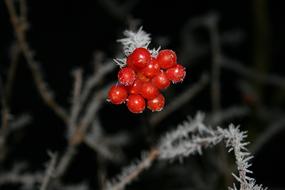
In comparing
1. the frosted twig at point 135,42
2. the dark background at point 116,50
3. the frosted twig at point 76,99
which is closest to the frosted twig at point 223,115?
the dark background at point 116,50

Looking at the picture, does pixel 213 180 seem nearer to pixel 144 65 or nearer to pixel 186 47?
pixel 186 47

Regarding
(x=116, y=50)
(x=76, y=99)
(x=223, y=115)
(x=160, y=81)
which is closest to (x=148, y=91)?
(x=160, y=81)

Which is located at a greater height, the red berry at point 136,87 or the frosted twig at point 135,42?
the frosted twig at point 135,42

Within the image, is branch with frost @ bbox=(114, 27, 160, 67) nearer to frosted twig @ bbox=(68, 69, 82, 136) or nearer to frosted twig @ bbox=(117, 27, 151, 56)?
frosted twig @ bbox=(117, 27, 151, 56)

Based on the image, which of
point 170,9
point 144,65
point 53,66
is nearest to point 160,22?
point 170,9

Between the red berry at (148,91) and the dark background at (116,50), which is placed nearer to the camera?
the red berry at (148,91)

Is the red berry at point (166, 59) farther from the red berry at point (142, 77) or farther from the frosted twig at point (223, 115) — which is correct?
the frosted twig at point (223, 115)

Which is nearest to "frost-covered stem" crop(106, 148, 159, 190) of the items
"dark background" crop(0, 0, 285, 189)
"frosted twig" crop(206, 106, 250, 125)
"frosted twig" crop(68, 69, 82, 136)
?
"frosted twig" crop(68, 69, 82, 136)
